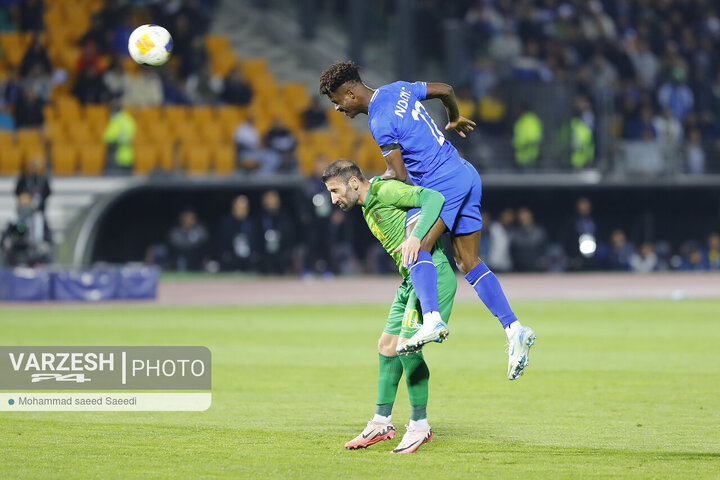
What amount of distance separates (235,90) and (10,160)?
4.82 meters

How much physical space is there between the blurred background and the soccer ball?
11.5 meters

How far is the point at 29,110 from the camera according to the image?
2306 centimetres

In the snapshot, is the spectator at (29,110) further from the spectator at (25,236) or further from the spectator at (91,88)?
the spectator at (25,236)

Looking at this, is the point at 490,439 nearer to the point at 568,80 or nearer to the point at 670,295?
the point at 670,295

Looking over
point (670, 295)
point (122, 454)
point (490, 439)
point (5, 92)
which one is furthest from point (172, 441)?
point (5, 92)

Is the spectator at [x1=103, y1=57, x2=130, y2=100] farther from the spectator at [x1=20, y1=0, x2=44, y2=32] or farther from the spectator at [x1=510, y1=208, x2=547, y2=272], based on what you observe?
the spectator at [x1=510, y1=208, x2=547, y2=272]

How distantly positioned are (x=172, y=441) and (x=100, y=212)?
15.1m

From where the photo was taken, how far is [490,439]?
7250 mm

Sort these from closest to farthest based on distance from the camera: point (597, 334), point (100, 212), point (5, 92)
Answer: point (597, 334) < point (100, 212) < point (5, 92)

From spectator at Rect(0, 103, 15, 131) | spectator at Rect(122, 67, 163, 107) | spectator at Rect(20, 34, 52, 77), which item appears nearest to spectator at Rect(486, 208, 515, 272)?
spectator at Rect(122, 67, 163, 107)

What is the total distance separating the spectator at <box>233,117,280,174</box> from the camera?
23.2m

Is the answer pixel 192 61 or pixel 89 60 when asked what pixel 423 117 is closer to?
pixel 89 60

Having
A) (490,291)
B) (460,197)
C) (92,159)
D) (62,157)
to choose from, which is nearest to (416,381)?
(490,291)

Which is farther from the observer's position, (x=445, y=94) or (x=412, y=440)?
(x=445, y=94)
